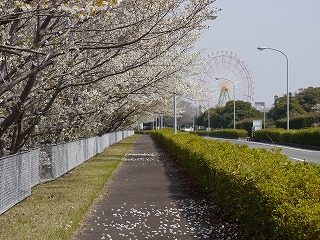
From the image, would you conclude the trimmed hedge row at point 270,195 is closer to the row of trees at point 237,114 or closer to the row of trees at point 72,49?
the row of trees at point 72,49

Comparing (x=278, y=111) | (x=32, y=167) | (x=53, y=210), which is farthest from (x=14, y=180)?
(x=278, y=111)

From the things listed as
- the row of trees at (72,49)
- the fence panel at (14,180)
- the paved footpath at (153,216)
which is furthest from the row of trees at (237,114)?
the fence panel at (14,180)

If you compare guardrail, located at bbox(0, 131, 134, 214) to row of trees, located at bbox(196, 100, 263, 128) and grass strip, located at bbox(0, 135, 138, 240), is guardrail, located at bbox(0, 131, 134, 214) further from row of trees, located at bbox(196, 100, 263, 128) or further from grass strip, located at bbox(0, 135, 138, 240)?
row of trees, located at bbox(196, 100, 263, 128)

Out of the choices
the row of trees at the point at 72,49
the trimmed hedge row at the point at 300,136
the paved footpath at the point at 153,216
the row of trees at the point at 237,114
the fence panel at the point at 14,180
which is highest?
the row of trees at the point at 237,114

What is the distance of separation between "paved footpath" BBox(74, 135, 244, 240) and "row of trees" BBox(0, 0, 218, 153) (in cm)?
290

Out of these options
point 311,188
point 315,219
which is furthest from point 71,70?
point 315,219

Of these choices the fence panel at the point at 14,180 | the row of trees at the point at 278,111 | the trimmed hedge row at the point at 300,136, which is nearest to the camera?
the fence panel at the point at 14,180

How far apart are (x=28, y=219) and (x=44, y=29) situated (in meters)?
3.72

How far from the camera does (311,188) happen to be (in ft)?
21.9

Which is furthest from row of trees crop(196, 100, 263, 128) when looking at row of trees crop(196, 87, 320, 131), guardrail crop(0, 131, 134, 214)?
guardrail crop(0, 131, 134, 214)

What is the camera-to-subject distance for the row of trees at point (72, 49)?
9.71 m

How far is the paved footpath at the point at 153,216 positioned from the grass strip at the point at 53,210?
0.30 m

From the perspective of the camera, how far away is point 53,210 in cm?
1218

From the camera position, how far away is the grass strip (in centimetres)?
966
